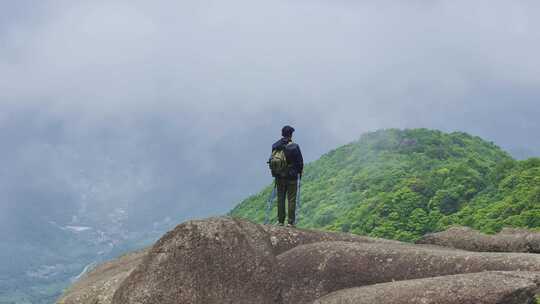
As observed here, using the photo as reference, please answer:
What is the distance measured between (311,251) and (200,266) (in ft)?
15.2

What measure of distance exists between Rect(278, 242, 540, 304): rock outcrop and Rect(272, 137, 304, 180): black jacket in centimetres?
438

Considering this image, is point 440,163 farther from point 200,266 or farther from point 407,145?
point 200,266

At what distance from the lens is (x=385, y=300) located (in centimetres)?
1950

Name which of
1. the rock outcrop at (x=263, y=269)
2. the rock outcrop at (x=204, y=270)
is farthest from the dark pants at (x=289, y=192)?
the rock outcrop at (x=204, y=270)

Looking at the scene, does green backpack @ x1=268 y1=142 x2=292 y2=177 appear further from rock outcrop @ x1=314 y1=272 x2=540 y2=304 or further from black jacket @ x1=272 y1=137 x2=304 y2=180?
rock outcrop @ x1=314 y1=272 x2=540 y2=304

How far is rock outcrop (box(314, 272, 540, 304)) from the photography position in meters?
18.3

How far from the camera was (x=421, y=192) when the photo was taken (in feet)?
418

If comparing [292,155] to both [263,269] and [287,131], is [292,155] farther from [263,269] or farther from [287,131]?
[263,269]

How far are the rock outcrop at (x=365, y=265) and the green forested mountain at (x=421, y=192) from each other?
60610mm

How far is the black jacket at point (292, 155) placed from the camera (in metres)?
28.0

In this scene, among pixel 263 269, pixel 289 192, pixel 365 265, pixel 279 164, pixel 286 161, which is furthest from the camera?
pixel 289 192

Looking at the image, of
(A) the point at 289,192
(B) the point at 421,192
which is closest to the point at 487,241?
(A) the point at 289,192

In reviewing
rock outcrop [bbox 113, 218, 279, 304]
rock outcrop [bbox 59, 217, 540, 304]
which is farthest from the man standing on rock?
rock outcrop [bbox 113, 218, 279, 304]

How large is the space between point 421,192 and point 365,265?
107415 millimetres
